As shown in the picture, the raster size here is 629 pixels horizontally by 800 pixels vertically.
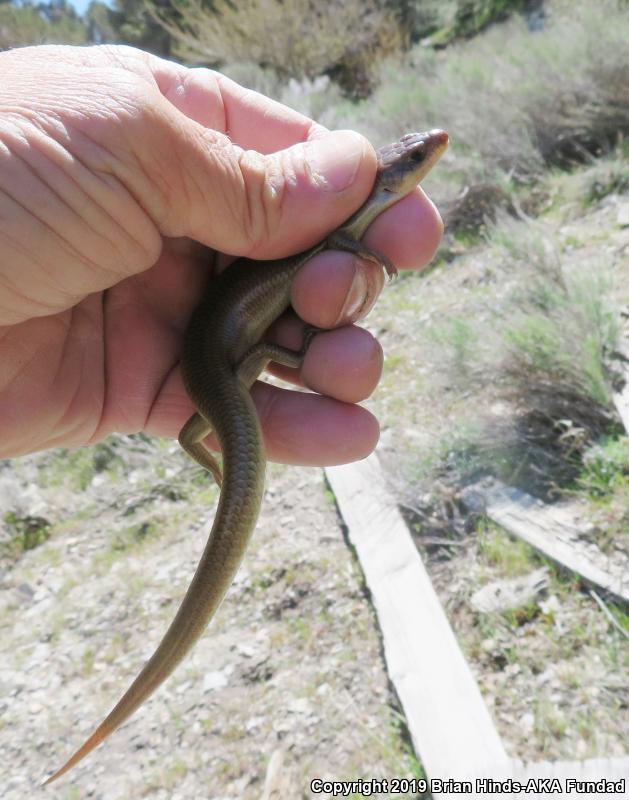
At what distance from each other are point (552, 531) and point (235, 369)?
155 cm

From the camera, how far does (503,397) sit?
3717mm

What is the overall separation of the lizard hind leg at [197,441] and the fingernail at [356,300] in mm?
574

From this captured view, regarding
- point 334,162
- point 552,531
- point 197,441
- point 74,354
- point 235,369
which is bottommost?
point 552,531

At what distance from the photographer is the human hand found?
1712mm

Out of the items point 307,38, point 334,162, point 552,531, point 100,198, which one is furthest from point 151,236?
point 307,38

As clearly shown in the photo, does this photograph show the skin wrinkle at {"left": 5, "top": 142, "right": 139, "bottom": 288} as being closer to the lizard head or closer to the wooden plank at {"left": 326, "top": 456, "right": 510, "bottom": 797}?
the lizard head

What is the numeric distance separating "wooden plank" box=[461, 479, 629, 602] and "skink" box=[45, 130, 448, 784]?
1.32 meters

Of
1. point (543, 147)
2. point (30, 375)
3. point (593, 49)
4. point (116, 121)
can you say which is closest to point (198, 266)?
point (30, 375)

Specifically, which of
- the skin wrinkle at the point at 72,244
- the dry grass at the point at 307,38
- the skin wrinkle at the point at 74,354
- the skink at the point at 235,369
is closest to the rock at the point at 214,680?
the skink at the point at 235,369

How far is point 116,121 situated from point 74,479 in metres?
3.47

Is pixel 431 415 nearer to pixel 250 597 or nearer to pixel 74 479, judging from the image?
pixel 250 597

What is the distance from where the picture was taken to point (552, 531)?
297cm

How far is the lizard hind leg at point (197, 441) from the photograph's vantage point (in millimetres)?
2352

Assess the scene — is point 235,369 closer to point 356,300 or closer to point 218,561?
point 356,300
